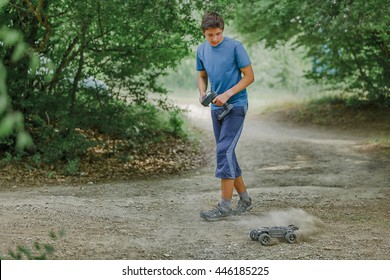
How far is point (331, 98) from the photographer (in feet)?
68.7

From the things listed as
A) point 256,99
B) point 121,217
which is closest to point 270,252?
point 121,217

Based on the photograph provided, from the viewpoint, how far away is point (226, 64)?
592 cm

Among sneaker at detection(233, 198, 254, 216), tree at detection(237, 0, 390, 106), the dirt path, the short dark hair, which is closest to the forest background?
tree at detection(237, 0, 390, 106)

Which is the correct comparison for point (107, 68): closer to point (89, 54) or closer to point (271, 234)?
point (89, 54)

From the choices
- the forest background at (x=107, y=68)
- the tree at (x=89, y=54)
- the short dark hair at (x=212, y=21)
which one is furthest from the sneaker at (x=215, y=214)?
the tree at (x=89, y=54)

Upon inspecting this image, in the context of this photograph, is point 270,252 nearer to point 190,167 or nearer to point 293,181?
point 293,181

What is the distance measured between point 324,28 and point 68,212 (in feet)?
16.4

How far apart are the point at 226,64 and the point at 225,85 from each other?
0.21m

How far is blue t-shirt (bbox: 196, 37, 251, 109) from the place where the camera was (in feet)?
19.3

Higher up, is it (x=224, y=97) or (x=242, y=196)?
(x=224, y=97)

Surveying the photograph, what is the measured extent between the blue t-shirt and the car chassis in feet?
4.47

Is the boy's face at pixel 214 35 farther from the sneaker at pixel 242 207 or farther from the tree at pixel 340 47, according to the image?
the tree at pixel 340 47

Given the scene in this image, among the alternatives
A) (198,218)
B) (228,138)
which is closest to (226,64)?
(228,138)

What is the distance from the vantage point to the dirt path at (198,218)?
16.4 ft
